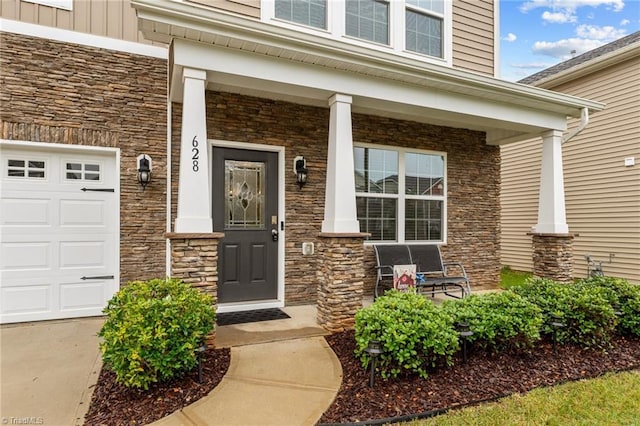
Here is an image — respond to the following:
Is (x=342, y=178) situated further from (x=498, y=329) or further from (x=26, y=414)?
(x=26, y=414)

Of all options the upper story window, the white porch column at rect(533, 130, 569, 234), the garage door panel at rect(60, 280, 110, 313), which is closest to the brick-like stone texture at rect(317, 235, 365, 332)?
the garage door panel at rect(60, 280, 110, 313)

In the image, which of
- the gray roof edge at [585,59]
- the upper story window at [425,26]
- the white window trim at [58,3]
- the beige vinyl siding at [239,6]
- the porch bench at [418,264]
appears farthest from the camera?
the gray roof edge at [585,59]

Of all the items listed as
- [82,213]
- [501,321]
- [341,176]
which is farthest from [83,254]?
[501,321]

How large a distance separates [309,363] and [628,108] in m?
8.41

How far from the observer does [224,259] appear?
15.9 ft

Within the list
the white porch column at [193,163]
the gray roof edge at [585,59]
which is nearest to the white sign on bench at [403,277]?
the white porch column at [193,163]

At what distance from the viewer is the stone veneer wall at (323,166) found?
495 cm

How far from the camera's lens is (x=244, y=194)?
498 cm

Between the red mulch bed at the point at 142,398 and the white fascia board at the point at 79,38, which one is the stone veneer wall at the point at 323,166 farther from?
the red mulch bed at the point at 142,398

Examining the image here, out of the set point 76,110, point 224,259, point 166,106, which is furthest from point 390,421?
point 76,110

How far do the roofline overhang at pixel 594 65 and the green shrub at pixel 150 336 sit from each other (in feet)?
30.1

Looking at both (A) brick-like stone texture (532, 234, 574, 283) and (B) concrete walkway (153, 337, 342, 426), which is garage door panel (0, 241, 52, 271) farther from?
(A) brick-like stone texture (532, 234, 574, 283)

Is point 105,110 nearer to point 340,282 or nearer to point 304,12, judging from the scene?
point 304,12

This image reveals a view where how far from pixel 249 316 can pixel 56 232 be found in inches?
99.7
